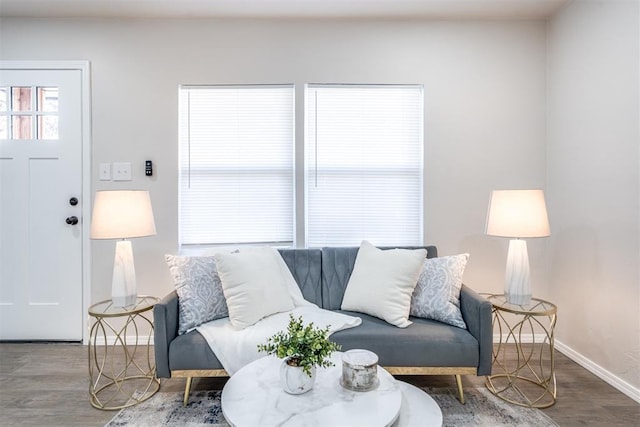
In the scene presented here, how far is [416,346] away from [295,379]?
823 millimetres

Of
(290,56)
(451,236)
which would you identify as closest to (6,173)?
(290,56)

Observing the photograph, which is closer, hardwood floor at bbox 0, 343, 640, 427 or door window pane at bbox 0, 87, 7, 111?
hardwood floor at bbox 0, 343, 640, 427

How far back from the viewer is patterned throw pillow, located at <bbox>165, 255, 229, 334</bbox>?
6.73ft

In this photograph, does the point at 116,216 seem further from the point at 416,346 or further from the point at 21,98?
the point at 416,346

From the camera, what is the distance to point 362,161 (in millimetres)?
2812

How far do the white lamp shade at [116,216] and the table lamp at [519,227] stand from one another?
7.28 ft

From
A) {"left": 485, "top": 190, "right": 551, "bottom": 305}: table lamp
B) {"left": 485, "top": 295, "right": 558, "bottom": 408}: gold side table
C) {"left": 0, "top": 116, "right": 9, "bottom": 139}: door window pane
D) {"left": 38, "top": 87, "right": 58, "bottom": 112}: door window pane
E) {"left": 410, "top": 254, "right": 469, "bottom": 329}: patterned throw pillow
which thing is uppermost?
→ {"left": 38, "top": 87, "right": 58, "bottom": 112}: door window pane

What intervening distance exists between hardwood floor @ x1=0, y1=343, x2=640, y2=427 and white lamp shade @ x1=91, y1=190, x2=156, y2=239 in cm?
95

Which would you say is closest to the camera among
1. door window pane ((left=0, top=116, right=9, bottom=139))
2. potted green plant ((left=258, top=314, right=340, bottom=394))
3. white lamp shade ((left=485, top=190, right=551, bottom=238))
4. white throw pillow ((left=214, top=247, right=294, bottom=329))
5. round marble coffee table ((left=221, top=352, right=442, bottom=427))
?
round marble coffee table ((left=221, top=352, right=442, bottom=427))

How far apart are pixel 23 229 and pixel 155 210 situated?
1.04 metres

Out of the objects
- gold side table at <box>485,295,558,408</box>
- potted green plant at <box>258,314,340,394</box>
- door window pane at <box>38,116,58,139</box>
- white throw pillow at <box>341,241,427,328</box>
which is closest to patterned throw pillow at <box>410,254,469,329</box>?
white throw pillow at <box>341,241,427,328</box>

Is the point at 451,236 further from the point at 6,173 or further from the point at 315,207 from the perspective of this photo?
the point at 6,173

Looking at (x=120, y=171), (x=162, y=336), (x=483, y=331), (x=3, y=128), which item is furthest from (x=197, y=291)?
(x=3, y=128)

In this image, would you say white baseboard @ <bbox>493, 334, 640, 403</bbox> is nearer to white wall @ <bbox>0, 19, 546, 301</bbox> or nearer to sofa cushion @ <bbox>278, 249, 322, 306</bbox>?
white wall @ <bbox>0, 19, 546, 301</bbox>
